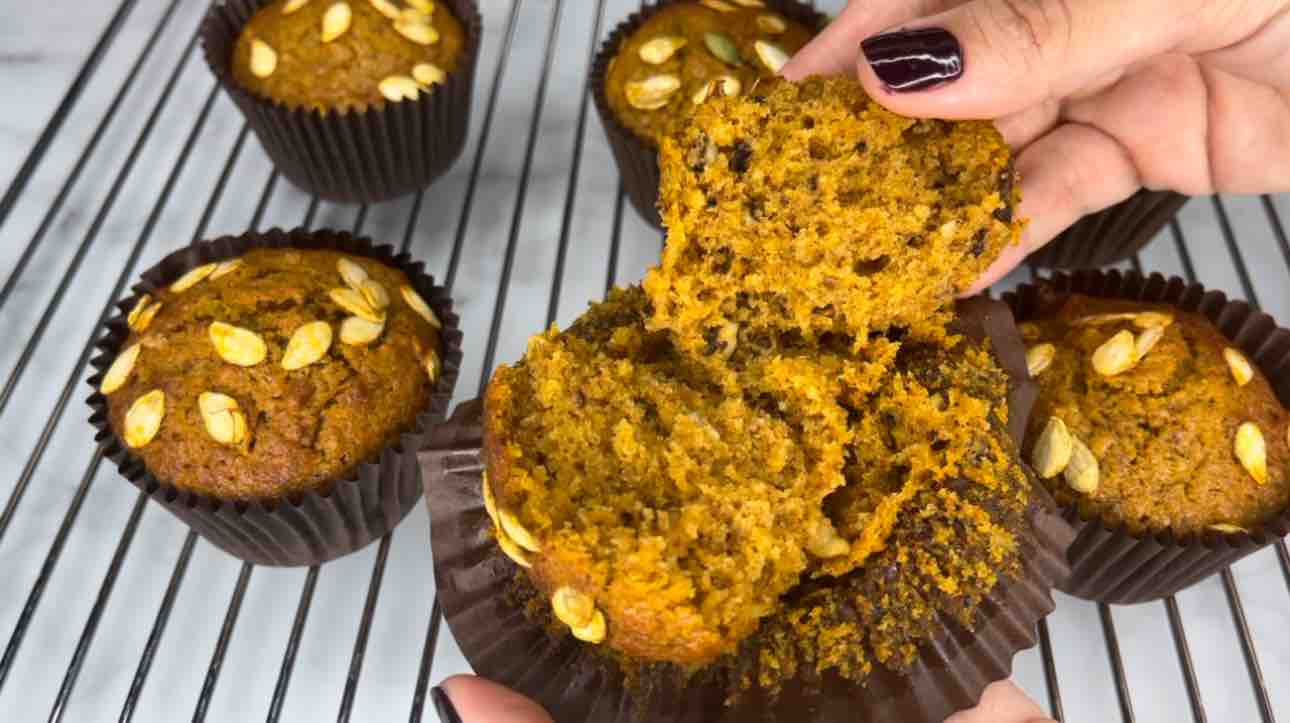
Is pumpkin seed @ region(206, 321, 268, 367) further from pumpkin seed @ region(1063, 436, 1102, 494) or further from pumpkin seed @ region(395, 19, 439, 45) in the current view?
pumpkin seed @ region(1063, 436, 1102, 494)

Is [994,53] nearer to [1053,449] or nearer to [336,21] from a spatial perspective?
[1053,449]

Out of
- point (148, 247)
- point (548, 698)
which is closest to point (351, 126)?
point (148, 247)

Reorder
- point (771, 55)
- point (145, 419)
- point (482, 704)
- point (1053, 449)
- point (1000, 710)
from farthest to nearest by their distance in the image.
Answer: point (771, 55)
point (145, 419)
point (1053, 449)
point (1000, 710)
point (482, 704)

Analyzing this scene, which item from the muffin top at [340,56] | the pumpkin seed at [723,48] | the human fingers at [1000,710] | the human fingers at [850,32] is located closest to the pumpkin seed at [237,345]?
the muffin top at [340,56]

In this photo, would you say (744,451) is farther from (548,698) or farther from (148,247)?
(148,247)

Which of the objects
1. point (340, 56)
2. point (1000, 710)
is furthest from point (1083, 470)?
point (340, 56)

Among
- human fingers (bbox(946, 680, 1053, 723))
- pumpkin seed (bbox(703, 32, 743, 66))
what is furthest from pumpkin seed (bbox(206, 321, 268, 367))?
human fingers (bbox(946, 680, 1053, 723))
